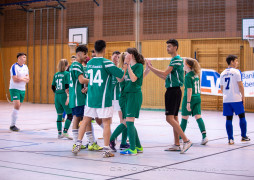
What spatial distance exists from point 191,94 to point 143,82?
11.2 m

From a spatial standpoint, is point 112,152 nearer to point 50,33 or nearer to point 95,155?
point 95,155

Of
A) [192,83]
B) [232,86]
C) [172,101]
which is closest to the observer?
[172,101]

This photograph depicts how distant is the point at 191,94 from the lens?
740 centimetres

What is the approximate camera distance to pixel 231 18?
54.5ft

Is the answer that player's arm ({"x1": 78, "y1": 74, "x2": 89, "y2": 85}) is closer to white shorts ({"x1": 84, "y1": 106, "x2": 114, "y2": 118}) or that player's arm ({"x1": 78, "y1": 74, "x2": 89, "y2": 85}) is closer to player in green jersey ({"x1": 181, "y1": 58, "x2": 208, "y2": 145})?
white shorts ({"x1": 84, "y1": 106, "x2": 114, "y2": 118})

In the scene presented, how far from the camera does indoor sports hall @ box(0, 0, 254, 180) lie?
5.30 m

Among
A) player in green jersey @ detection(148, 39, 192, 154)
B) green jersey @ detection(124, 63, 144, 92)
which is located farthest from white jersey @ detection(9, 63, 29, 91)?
player in green jersey @ detection(148, 39, 192, 154)

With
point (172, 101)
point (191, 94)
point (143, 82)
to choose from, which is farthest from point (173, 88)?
point (143, 82)

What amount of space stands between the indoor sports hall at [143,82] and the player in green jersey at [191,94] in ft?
0.26

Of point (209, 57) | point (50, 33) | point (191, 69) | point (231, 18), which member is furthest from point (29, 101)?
point (191, 69)

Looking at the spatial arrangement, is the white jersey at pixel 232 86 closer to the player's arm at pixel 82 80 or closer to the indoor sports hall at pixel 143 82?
the indoor sports hall at pixel 143 82

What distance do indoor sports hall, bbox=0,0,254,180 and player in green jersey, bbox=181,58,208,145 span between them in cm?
8

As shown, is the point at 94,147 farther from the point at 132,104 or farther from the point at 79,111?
the point at 132,104

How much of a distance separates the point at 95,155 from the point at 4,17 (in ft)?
62.4
